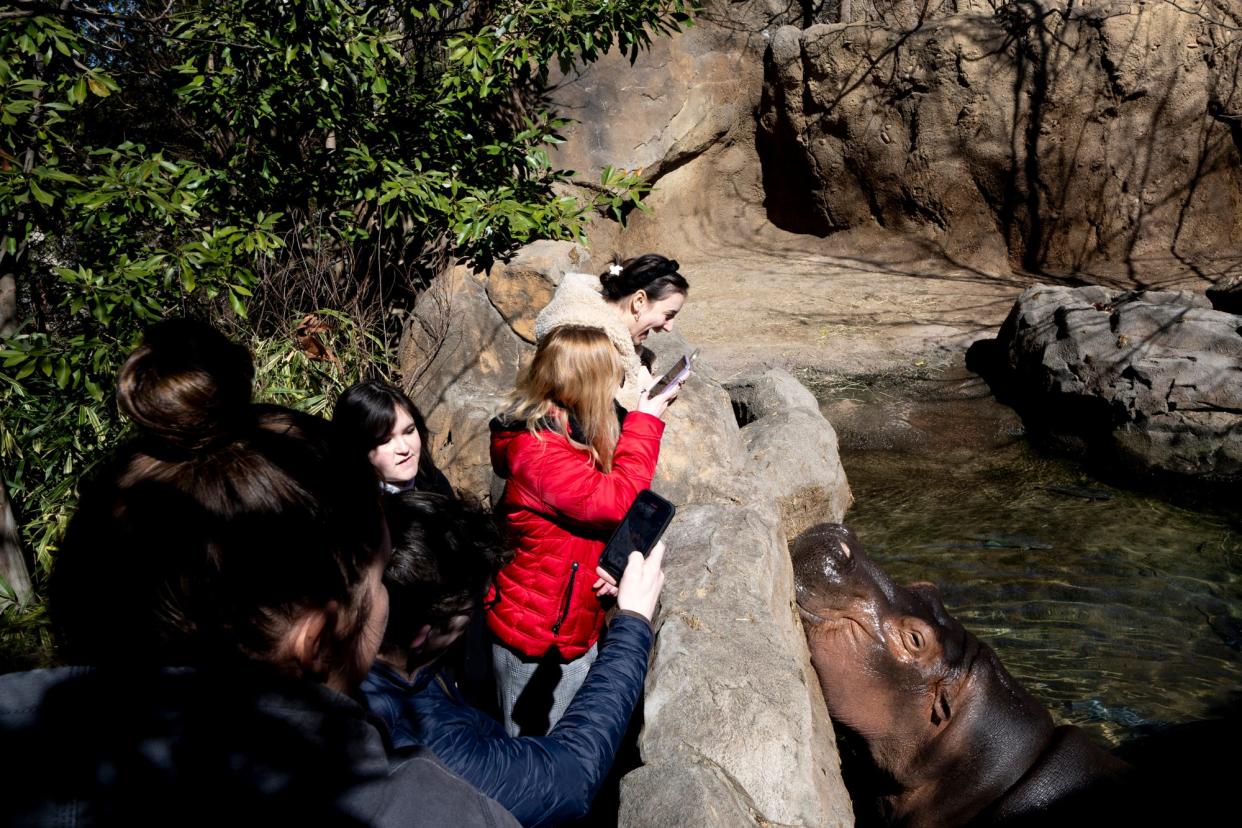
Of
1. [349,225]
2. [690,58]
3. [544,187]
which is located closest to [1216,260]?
[690,58]

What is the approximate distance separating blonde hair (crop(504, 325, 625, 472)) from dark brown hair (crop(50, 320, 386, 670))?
1.62 m

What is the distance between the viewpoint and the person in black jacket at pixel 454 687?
5.31 feet

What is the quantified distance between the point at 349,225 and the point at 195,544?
176 inches

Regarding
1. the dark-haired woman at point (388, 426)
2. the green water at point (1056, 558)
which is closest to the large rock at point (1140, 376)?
the green water at point (1056, 558)

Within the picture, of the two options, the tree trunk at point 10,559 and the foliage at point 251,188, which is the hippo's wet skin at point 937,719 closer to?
the foliage at point 251,188

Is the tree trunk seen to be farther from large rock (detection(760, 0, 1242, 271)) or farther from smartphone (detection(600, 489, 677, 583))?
large rock (detection(760, 0, 1242, 271))

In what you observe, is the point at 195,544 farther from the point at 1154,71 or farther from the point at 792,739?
the point at 1154,71

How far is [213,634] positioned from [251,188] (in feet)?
14.8

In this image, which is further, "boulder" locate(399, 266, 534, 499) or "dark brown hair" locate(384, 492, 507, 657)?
"boulder" locate(399, 266, 534, 499)

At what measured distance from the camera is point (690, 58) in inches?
480

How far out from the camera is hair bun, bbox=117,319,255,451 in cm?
106

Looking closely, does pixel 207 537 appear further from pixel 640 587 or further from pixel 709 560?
pixel 709 560

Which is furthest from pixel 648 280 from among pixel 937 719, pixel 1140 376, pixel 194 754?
pixel 1140 376

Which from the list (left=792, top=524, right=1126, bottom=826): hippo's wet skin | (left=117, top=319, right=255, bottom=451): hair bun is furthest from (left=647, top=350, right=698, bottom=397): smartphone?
(left=117, top=319, right=255, bottom=451): hair bun
